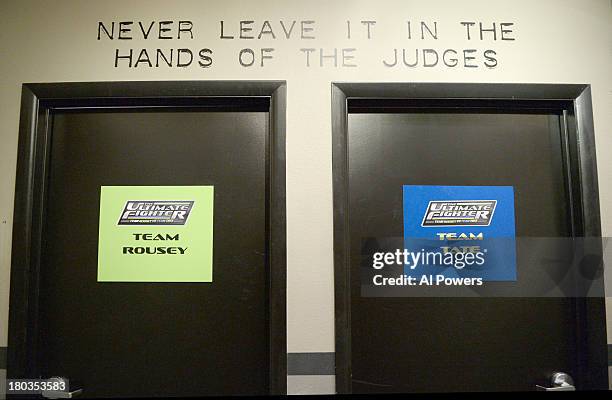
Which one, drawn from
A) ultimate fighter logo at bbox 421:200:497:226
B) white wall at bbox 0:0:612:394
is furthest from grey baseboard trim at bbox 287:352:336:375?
ultimate fighter logo at bbox 421:200:497:226

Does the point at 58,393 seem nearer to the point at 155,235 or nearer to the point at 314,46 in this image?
the point at 155,235

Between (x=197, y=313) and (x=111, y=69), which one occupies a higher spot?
(x=111, y=69)

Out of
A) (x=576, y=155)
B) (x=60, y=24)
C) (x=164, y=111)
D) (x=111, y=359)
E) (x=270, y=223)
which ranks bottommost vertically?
(x=111, y=359)

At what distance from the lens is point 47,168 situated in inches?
42.9

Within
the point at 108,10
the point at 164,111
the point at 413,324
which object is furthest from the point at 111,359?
the point at 108,10

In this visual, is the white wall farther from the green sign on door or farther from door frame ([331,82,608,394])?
the green sign on door

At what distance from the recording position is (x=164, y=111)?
1.12 meters

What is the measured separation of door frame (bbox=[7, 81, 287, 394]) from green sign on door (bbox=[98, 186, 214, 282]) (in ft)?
0.47

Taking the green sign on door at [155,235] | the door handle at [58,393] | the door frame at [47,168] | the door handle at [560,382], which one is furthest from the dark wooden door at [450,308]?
the door handle at [58,393]

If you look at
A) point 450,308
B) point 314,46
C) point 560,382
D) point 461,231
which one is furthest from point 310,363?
point 314,46

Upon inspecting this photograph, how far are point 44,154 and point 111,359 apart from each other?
1.59ft

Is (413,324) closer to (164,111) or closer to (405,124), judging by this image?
(405,124)

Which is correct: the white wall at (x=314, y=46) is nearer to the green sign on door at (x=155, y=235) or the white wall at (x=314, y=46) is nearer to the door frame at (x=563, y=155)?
the door frame at (x=563, y=155)

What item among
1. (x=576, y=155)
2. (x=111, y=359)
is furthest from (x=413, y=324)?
(x=111, y=359)
